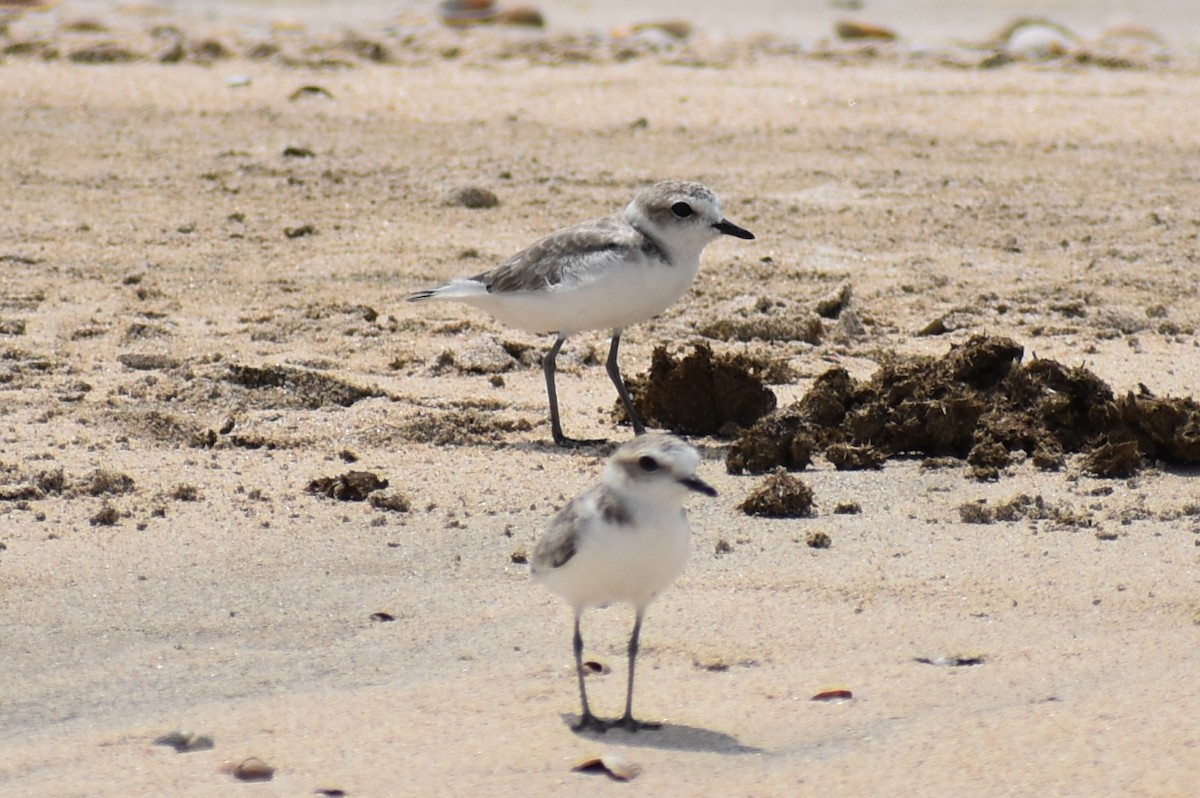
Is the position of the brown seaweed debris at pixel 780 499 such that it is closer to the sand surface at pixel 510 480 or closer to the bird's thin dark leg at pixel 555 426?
the sand surface at pixel 510 480

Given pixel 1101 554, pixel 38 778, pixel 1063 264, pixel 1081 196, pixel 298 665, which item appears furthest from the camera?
pixel 1081 196

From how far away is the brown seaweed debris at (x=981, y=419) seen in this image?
20.9 feet

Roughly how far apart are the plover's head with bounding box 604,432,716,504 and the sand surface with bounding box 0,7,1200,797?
59 cm

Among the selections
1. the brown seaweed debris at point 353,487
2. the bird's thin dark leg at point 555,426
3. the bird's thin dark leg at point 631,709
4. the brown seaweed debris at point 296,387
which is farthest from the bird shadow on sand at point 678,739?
Answer: the brown seaweed debris at point 296,387

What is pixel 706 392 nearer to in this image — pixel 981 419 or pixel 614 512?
pixel 981 419

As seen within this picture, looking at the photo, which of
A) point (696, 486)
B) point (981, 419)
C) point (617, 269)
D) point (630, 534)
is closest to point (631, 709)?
point (630, 534)

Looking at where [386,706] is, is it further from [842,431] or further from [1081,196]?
[1081,196]

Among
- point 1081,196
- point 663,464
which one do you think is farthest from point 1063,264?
point 663,464

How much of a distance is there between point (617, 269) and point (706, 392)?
24.4 inches

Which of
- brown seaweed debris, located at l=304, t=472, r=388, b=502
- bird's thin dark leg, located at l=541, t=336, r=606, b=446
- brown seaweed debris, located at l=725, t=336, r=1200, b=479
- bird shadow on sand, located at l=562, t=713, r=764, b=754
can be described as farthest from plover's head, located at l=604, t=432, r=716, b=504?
bird's thin dark leg, located at l=541, t=336, r=606, b=446

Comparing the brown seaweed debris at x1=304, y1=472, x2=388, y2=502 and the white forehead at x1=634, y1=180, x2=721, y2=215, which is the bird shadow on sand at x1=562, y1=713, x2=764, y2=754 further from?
the white forehead at x1=634, y1=180, x2=721, y2=215

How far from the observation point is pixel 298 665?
4770 millimetres

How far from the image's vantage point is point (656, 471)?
165 inches

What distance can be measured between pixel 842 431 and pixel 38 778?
3523 mm
